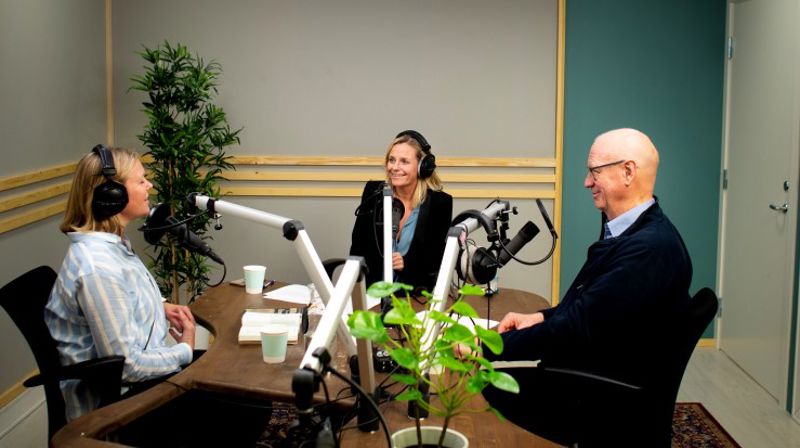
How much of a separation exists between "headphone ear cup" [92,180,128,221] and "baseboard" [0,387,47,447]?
1557 mm

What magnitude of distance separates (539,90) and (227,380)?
131 inches

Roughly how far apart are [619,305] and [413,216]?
63.1 inches

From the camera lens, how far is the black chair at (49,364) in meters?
2.32

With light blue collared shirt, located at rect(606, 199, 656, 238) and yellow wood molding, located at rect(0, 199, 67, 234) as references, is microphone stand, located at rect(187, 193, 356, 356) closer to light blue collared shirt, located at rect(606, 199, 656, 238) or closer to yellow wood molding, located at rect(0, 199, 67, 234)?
light blue collared shirt, located at rect(606, 199, 656, 238)

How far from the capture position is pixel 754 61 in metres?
4.65

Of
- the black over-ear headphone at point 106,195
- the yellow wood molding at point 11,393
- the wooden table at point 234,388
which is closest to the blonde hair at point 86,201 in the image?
the black over-ear headphone at point 106,195

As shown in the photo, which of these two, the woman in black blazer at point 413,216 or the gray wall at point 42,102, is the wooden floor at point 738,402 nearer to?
the woman in black blazer at point 413,216

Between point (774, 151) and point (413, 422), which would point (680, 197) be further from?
point (413, 422)

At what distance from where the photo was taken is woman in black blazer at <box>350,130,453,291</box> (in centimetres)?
375

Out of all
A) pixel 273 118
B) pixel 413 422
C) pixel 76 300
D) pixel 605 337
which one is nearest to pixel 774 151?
pixel 605 337

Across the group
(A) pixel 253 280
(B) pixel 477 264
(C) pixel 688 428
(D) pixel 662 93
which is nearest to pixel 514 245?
(B) pixel 477 264

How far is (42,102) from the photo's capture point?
425cm

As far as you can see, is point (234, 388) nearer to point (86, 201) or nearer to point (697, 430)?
point (86, 201)

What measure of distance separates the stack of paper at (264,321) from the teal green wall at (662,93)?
2.69m
